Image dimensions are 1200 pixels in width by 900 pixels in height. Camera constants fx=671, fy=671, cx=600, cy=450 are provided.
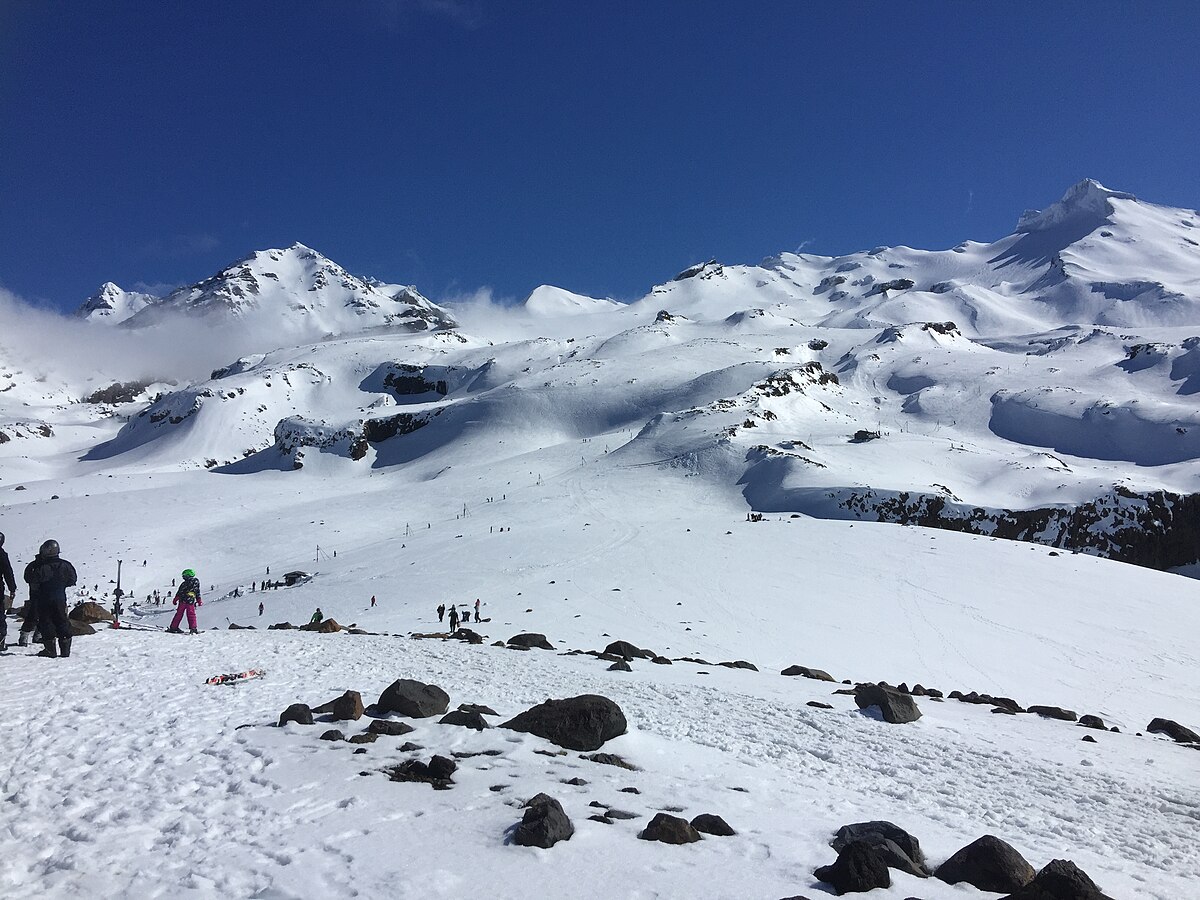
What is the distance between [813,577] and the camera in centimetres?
3366

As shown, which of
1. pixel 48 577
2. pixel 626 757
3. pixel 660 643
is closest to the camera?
pixel 626 757

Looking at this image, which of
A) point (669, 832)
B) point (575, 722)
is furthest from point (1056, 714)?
point (669, 832)

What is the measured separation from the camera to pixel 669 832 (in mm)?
6047

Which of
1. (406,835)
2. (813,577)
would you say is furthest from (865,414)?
(406,835)

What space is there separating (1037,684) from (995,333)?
158m

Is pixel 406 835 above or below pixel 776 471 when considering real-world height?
below

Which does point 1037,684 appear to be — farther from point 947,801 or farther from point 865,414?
point 865,414

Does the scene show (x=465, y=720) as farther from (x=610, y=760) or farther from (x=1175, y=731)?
(x=1175, y=731)

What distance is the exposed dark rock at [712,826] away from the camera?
6.34 meters

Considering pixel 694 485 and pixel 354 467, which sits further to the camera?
pixel 354 467

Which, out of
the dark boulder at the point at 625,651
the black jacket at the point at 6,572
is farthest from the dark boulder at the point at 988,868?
the black jacket at the point at 6,572

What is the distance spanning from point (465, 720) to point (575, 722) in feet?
4.97

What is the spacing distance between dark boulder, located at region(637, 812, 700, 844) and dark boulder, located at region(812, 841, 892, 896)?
1111 millimetres

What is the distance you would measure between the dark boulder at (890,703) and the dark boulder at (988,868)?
6395 millimetres
